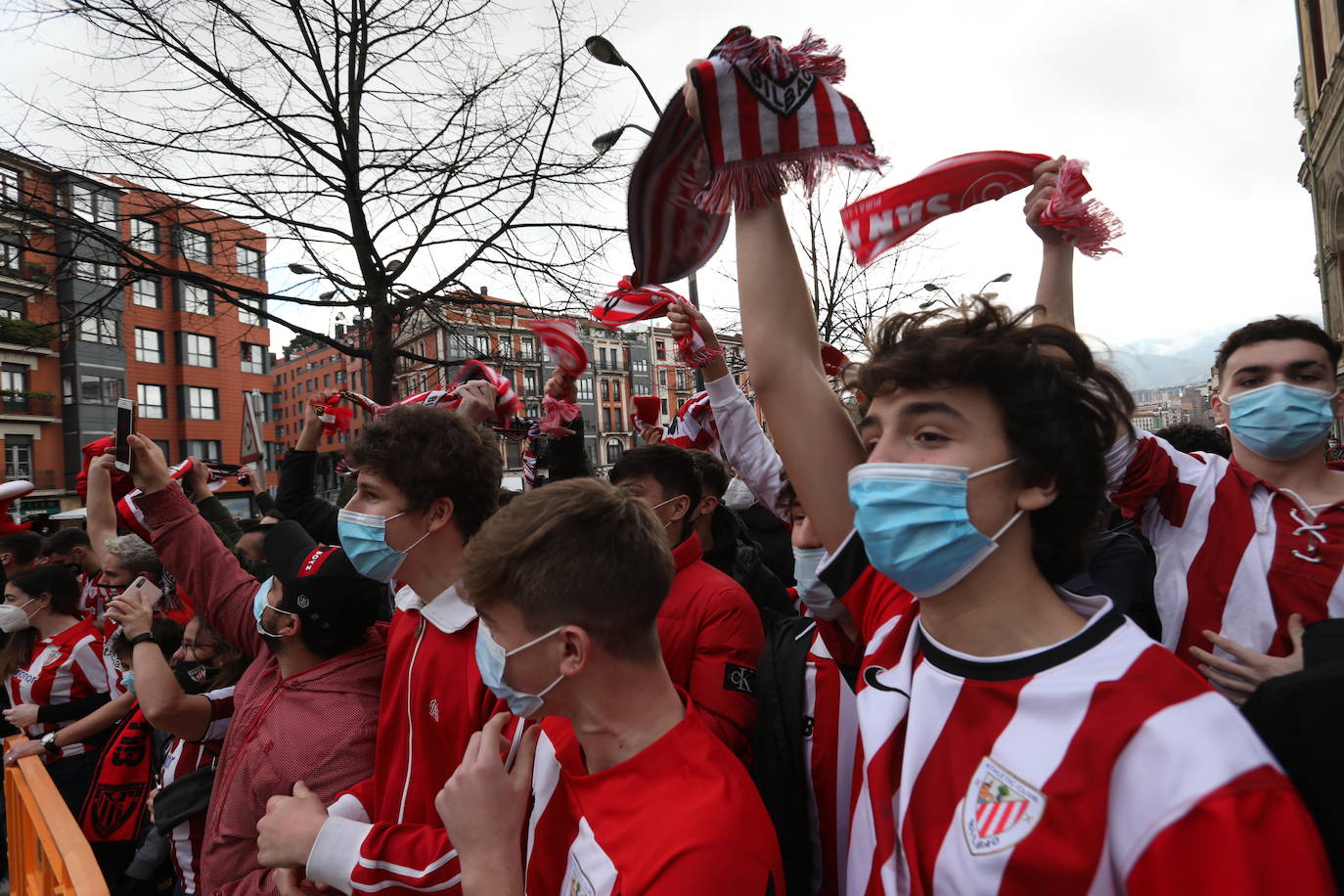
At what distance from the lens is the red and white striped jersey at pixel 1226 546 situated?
8.29 ft

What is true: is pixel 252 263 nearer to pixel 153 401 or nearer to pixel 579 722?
pixel 579 722

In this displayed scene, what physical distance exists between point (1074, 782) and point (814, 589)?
1.22 meters

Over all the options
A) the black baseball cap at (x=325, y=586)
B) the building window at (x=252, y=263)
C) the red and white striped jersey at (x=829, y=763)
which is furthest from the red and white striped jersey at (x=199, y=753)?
the building window at (x=252, y=263)

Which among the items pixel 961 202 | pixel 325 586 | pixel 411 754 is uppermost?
pixel 961 202

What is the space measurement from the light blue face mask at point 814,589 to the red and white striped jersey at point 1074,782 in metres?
0.58

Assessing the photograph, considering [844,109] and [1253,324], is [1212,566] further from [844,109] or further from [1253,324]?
[844,109]

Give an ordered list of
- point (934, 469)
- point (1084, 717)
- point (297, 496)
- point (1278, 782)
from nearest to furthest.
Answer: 1. point (1278, 782)
2. point (1084, 717)
3. point (934, 469)
4. point (297, 496)

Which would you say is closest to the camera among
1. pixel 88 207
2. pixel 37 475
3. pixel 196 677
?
pixel 196 677

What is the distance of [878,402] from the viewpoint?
5.09 feet

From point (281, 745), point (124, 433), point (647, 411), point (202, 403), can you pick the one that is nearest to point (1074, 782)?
point (281, 745)

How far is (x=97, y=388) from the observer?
35.4 m

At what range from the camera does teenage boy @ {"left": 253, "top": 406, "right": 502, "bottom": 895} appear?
193cm

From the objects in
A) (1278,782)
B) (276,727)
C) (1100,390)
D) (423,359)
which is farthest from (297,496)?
(1278,782)

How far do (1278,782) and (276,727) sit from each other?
265 centimetres
